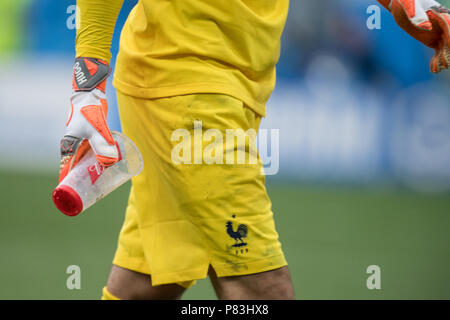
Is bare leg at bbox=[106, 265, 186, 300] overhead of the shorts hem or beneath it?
beneath

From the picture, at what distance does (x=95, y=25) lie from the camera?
6.27 feet

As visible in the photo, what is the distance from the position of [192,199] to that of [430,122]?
4431 millimetres

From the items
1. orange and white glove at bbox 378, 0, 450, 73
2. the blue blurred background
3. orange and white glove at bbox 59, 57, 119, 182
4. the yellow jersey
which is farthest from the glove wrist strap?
the blue blurred background

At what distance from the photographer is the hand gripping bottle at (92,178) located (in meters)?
1.84

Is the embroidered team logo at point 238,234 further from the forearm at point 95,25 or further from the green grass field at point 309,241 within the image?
the green grass field at point 309,241

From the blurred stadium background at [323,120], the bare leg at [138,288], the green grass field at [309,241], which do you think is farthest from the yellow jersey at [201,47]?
the blurred stadium background at [323,120]

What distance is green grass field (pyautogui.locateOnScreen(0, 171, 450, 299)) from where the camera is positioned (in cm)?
363

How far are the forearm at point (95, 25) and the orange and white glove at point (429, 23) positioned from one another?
0.88 metres

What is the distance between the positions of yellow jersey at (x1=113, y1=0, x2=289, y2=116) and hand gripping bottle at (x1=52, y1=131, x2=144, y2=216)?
17 centimetres

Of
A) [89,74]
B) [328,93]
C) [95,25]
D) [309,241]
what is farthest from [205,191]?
[328,93]

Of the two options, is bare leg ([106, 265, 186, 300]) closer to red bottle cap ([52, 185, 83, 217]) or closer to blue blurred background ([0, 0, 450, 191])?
red bottle cap ([52, 185, 83, 217])

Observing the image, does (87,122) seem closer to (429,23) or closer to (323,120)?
(429,23)

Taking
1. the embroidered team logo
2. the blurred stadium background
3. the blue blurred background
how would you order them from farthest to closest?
the blue blurred background < the blurred stadium background < the embroidered team logo
